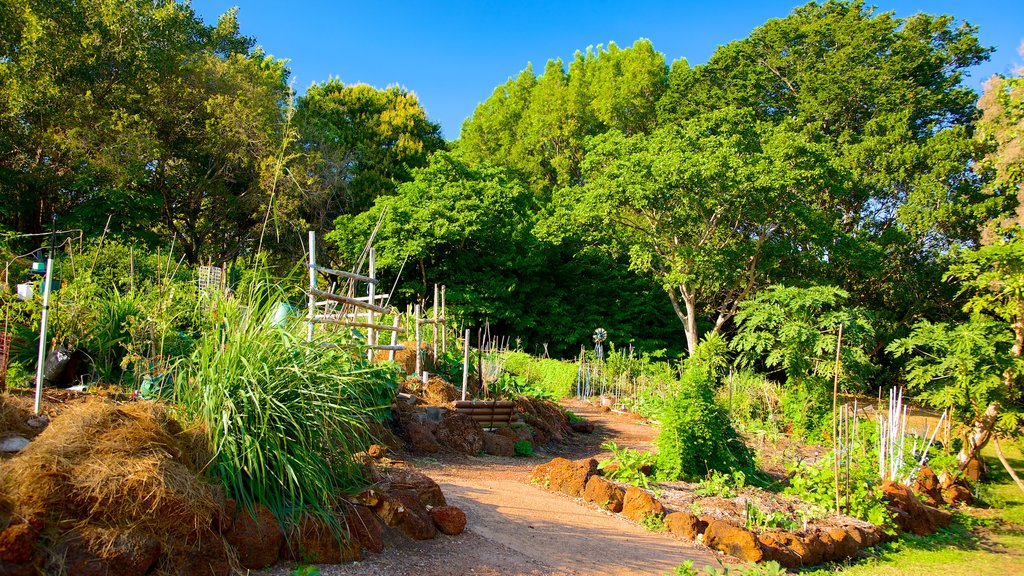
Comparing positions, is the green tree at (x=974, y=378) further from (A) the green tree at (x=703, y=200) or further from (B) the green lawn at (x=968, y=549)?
(A) the green tree at (x=703, y=200)

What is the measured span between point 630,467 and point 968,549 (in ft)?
12.1

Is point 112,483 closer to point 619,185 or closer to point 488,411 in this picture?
point 488,411

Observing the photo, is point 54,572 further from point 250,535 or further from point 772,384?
point 772,384

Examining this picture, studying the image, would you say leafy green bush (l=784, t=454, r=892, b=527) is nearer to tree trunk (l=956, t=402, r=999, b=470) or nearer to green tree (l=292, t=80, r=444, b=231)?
tree trunk (l=956, t=402, r=999, b=470)

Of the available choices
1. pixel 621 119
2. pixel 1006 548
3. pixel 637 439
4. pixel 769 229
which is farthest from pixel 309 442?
pixel 621 119

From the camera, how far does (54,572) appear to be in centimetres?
322

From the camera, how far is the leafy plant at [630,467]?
7809 mm

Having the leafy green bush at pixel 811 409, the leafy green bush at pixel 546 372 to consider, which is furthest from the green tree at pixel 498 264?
the leafy green bush at pixel 811 409

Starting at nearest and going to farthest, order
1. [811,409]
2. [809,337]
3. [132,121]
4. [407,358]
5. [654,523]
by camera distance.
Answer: [654,523] → [407,358] → [811,409] → [809,337] → [132,121]

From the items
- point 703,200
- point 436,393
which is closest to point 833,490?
point 436,393

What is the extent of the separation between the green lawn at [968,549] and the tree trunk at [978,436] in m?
0.52

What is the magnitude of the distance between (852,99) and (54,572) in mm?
24894

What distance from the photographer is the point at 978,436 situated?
1019 cm

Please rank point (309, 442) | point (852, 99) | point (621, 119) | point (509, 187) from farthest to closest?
point (621, 119)
point (509, 187)
point (852, 99)
point (309, 442)
